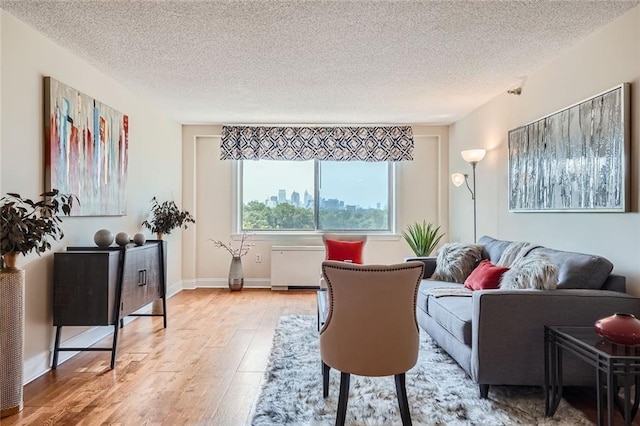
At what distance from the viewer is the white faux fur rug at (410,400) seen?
90.5 inches

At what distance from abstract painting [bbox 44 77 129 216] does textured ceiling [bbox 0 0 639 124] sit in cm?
39

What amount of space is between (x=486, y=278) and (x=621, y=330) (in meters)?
1.31

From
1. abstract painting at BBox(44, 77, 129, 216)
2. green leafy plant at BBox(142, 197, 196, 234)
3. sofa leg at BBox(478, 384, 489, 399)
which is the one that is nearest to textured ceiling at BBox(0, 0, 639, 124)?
abstract painting at BBox(44, 77, 129, 216)

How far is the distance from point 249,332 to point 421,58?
9.32 ft

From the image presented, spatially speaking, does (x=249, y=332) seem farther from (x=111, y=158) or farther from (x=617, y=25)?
(x=617, y=25)

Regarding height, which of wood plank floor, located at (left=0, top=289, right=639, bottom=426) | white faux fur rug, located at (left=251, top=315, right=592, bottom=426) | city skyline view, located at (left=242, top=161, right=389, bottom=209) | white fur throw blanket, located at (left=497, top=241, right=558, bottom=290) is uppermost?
city skyline view, located at (left=242, top=161, right=389, bottom=209)

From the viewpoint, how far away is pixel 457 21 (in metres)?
2.81

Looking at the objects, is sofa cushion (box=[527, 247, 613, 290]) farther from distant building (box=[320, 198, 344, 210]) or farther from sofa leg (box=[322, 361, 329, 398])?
distant building (box=[320, 198, 344, 210])

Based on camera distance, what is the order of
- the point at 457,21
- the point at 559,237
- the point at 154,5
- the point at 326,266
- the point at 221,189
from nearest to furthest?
the point at 326,266
the point at 154,5
the point at 457,21
the point at 559,237
the point at 221,189

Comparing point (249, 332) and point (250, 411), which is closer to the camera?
point (250, 411)

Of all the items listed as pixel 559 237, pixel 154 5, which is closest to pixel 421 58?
pixel 559 237

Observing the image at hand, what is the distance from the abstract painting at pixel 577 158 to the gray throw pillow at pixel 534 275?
1.96 ft

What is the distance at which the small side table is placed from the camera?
1.91 meters

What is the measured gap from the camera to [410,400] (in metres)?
2.53
